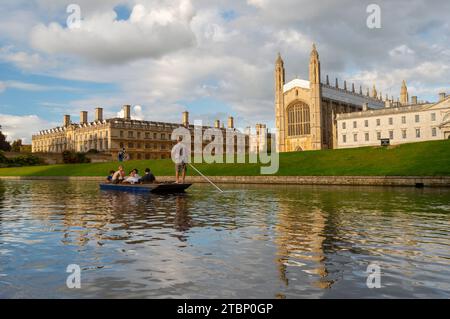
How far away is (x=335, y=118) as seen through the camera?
97438mm

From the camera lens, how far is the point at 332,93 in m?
106

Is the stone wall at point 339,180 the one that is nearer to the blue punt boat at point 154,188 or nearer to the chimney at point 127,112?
the blue punt boat at point 154,188

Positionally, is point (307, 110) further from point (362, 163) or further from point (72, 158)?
point (362, 163)

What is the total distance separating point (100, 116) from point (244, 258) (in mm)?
113531

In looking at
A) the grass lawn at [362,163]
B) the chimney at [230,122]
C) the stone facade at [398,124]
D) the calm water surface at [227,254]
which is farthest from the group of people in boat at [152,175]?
the chimney at [230,122]

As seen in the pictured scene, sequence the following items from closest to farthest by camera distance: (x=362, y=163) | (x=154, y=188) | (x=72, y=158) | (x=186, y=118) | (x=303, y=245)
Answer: (x=303, y=245), (x=154, y=188), (x=362, y=163), (x=72, y=158), (x=186, y=118)

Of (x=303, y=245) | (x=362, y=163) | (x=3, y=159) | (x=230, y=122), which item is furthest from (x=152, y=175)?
(x=230, y=122)

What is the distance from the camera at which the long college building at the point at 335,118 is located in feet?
264

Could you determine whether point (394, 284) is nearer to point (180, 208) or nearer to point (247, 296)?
point (247, 296)

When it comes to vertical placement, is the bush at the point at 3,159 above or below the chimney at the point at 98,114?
below

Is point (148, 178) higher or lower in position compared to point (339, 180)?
higher

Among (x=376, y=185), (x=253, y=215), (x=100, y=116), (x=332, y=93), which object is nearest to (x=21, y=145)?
(x=100, y=116)

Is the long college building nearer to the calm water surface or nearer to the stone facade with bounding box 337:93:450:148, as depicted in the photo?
the stone facade with bounding box 337:93:450:148

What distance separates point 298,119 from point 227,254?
95.0 m
